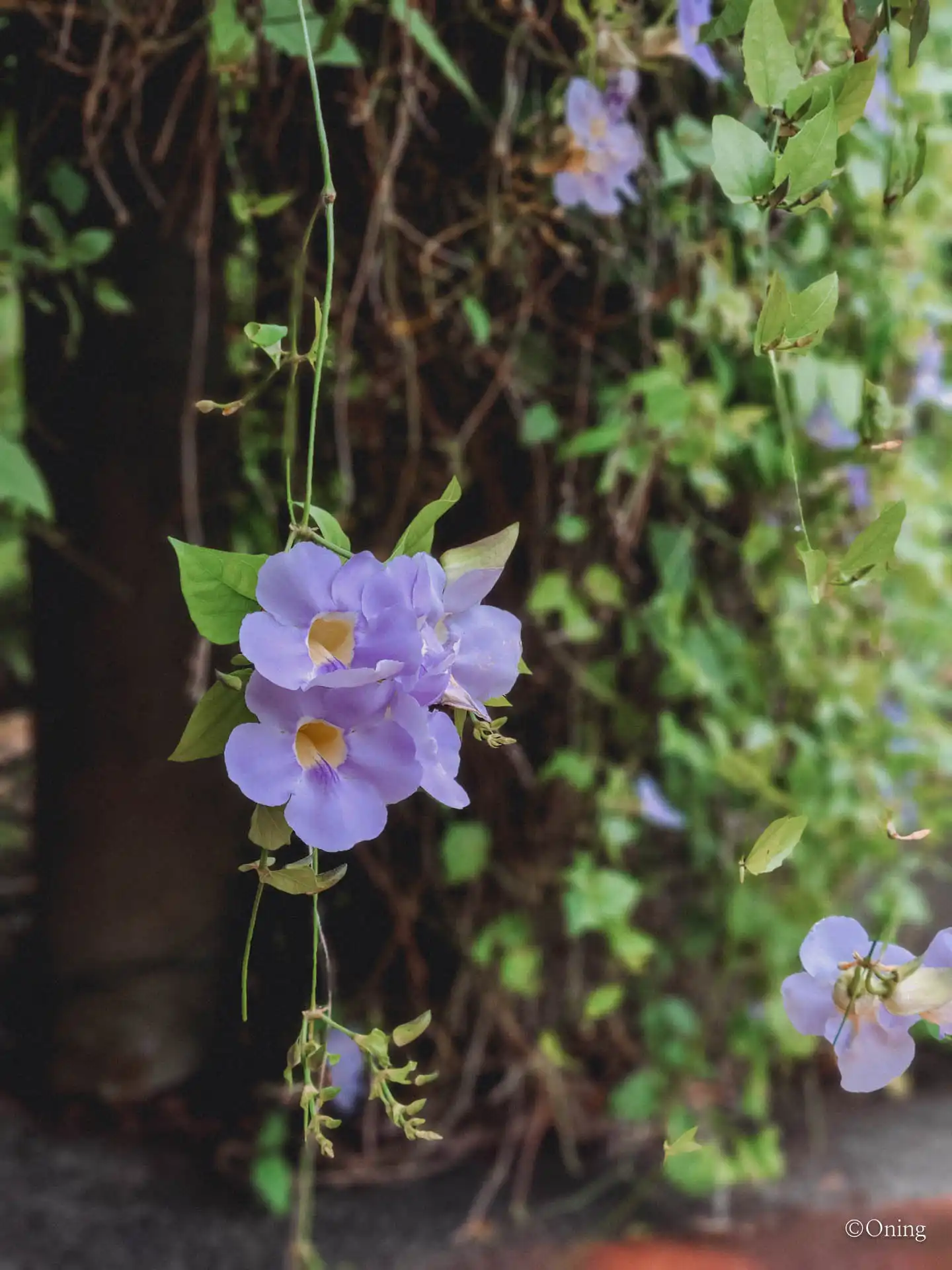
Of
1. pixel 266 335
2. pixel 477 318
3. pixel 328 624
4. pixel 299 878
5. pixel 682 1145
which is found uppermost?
pixel 477 318

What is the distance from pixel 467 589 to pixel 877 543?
20 cm

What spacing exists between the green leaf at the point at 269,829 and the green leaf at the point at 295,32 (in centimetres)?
54

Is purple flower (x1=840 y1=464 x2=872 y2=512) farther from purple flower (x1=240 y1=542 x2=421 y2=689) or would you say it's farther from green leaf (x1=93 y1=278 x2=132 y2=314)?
purple flower (x1=240 y1=542 x2=421 y2=689)

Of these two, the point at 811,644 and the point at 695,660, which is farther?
the point at 811,644

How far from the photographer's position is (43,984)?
1318mm

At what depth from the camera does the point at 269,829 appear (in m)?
0.44

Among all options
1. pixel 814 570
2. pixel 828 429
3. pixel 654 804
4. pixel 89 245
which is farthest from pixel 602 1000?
pixel 89 245

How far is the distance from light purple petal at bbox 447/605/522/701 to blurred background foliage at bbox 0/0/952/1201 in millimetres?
473

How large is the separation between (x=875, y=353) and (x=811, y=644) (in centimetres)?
36

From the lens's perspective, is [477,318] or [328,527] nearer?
[328,527]

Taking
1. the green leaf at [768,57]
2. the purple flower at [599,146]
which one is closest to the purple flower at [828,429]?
the purple flower at [599,146]

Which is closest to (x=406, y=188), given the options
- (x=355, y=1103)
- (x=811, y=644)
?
(x=811, y=644)

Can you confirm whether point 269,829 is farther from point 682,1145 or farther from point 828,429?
point 828,429

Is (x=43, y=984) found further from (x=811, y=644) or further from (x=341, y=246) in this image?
(x=811, y=644)
